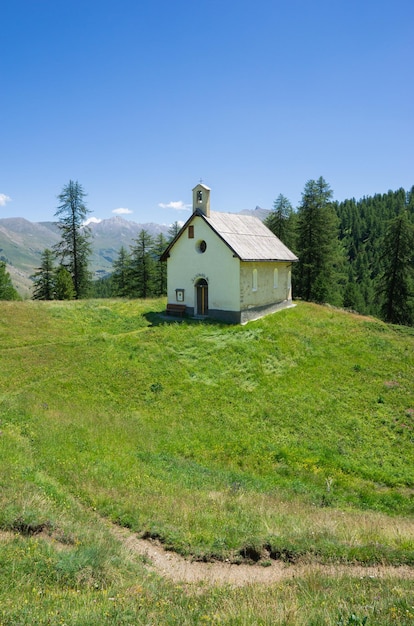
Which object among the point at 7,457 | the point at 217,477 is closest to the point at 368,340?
the point at 217,477

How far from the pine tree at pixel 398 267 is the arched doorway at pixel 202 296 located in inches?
992

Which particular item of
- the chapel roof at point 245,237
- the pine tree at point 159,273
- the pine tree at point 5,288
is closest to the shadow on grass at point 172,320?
the chapel roof at point 245,237

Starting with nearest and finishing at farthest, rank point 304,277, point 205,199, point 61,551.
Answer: point 61,551, point 205,199, point 304,277

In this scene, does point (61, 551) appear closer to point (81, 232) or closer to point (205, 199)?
point (205, 199)

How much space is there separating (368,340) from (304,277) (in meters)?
22.1

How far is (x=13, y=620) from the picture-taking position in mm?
5312

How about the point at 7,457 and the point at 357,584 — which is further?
the point at 7,457

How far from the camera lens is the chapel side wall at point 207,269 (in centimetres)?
3106

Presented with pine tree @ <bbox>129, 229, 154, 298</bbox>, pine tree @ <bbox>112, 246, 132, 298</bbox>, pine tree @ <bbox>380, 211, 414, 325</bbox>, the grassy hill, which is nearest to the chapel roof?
the grassy hill

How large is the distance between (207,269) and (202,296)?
2383 millimetres

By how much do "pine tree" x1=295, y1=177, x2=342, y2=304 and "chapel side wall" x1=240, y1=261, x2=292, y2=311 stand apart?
11159mm

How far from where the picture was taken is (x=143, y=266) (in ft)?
194

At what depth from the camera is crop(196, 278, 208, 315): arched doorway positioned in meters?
33.1

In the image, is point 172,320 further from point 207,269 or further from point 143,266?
point 143,266
